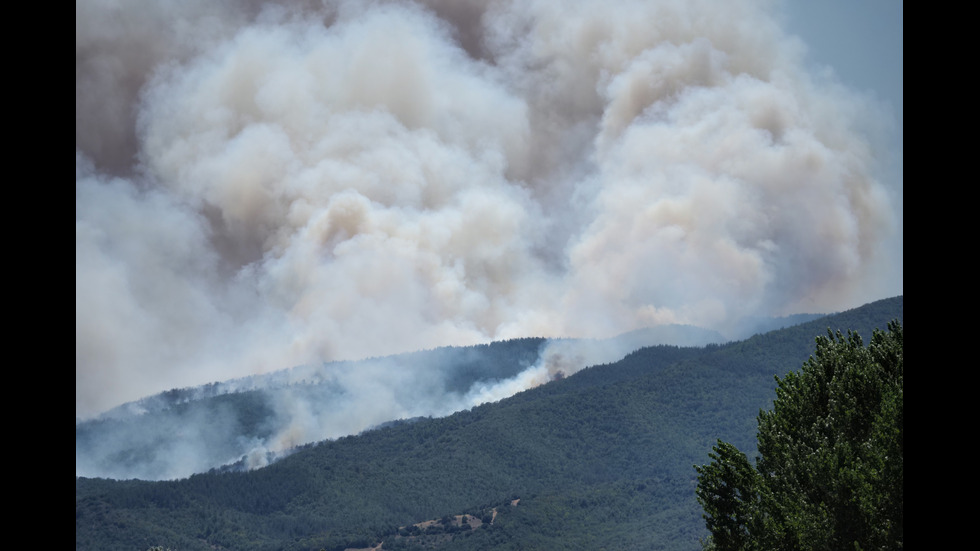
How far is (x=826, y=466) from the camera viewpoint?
4181 cm

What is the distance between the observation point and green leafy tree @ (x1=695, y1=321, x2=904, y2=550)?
3756cm

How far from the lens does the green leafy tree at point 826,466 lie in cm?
3756

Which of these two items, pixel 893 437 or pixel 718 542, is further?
pixel 718 542
